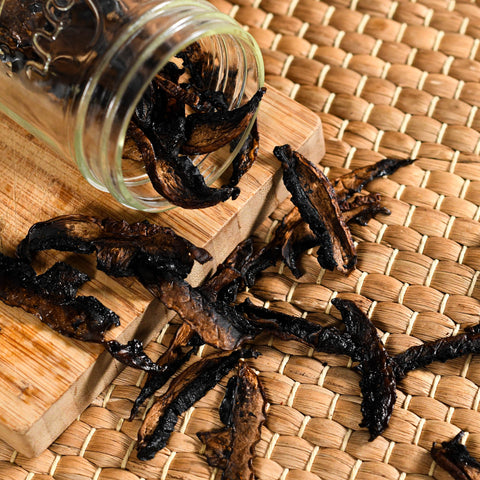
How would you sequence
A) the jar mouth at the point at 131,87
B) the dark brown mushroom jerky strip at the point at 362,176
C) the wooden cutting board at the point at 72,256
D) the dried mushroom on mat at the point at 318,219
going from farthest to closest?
the dark brown mushroom jerky strip at the point at 362,176 → the dried mushroom on mat at the point at 318,219 → the wooden cutting board at the point at 72,256 → the jar mouth at the point at 131,87

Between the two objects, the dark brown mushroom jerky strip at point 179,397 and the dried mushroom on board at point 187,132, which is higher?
the dried mushroom on board at point 187,132

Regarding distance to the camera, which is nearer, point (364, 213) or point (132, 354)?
point (132, 354)

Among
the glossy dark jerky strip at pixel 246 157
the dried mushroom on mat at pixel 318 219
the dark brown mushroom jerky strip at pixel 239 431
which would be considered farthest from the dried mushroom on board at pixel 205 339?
the glossy dark jerky strip at pixel 246 157

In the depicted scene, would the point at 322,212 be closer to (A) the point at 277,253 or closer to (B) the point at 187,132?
(A) the point at 277,253

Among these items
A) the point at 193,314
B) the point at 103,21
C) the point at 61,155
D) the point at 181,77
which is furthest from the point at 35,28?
the point at 193,314

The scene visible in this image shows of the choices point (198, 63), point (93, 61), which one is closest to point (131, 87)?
point (93, 61)

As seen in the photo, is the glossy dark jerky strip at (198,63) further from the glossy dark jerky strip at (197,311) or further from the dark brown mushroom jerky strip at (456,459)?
the dark brown mushroom jerky strip at (456,459)

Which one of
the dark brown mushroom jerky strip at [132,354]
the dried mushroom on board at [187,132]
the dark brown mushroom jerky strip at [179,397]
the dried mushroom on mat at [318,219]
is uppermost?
the dried mushroom on board at [187,132]

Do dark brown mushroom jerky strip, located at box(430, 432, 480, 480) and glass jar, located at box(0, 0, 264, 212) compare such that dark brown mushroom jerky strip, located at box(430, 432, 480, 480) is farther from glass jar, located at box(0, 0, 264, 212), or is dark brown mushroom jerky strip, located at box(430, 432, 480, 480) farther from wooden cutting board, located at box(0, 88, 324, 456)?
glass jar, located at box(0, 0, 264, 212)
